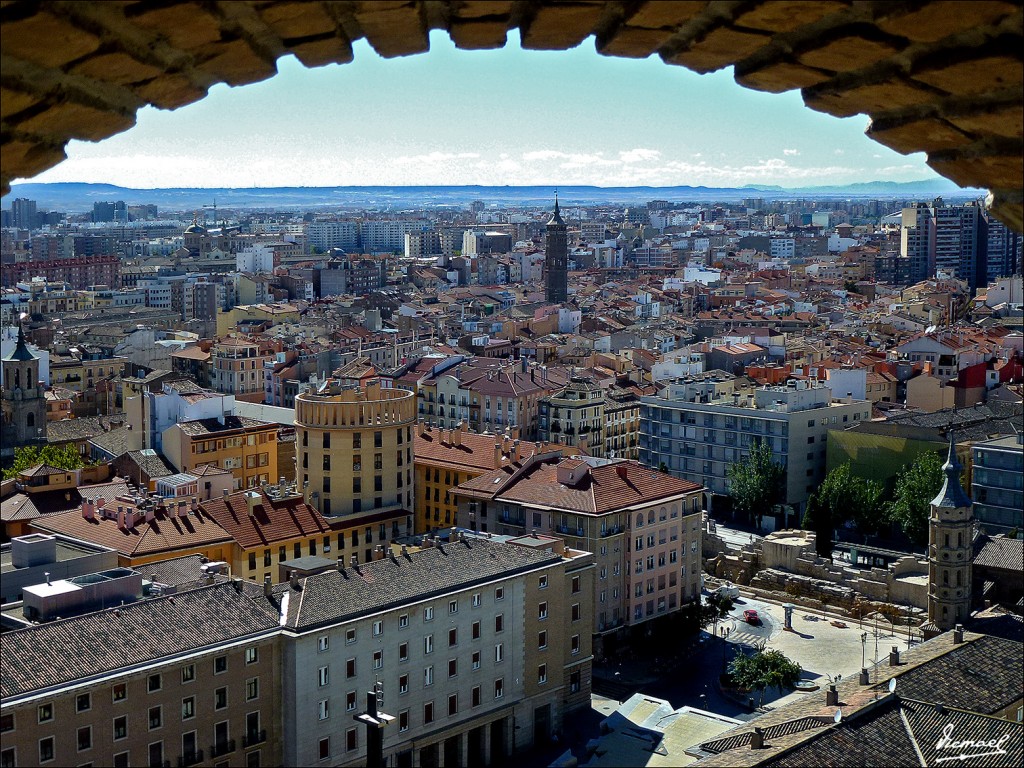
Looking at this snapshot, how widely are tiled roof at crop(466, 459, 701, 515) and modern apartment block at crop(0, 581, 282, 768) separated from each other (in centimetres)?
589

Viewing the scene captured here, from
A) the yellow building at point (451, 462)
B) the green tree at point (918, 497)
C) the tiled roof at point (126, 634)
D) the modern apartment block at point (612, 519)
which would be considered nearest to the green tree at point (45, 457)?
the yellow building at point (451, 462)

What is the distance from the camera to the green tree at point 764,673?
597 inches

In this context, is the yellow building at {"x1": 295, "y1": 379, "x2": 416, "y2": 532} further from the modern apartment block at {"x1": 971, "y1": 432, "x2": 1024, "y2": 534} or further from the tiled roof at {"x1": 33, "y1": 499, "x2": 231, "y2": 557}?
the modern apartment block at {"x1": 971, "y1": 432, "x2": 1024, "y2": 534}

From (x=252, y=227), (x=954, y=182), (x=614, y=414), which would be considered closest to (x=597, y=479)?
(x=614, y=414)

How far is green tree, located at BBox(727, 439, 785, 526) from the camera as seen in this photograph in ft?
74.1

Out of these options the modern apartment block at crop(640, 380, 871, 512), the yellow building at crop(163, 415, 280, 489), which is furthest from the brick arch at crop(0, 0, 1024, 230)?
the modern apartment block at crop(640, 380, 871, 512)

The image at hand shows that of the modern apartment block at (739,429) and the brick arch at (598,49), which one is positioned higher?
the brick arch at (598,49)

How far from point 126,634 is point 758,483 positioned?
44.6 ft

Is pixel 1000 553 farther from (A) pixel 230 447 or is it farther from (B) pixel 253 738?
(A) pixel 230 447

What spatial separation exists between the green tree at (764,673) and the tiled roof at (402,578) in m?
2.67

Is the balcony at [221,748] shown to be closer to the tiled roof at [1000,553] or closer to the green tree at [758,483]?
the tiled roof at [1000,553]

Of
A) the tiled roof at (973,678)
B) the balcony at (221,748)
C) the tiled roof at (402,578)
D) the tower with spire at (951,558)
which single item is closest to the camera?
the balcony at (221,748)

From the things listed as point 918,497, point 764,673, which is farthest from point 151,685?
point 918,497

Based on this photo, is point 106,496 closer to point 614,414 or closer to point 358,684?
point 358,684
